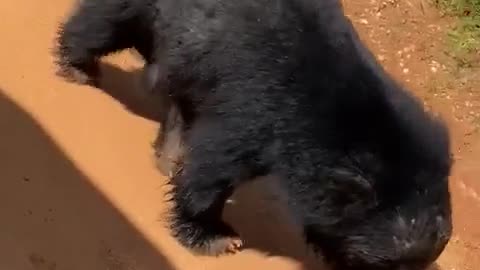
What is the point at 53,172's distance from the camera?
4.02m

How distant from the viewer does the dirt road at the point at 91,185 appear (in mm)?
3807

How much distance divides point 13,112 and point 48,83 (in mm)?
313

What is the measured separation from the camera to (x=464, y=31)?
5766mm

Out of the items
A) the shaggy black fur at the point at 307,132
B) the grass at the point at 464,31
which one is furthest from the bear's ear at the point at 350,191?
the grass at the point at 464,31

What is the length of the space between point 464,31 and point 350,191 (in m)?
2.57

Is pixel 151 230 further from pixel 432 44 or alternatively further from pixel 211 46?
pixel 432 44

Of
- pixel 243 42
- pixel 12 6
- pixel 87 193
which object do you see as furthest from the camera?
pixel 12 6

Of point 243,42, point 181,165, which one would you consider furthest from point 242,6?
point 181,165

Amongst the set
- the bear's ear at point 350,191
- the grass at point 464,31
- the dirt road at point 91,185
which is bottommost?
the grass at point 464,31

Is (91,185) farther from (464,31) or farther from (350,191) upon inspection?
(464,31)

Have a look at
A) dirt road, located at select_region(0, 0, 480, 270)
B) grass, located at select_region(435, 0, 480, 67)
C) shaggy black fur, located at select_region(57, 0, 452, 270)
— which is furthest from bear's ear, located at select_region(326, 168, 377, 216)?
grass, located at select_region(435, 0, 480, 67)

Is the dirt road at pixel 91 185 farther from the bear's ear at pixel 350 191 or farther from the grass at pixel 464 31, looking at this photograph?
the grass at pixel 464 31

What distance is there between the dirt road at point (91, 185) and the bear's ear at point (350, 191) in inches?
24.3

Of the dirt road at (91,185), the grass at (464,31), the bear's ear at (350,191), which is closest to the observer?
the bear's ear at (350,191)
